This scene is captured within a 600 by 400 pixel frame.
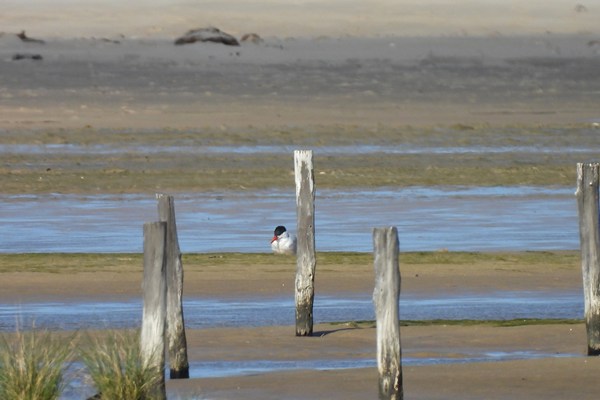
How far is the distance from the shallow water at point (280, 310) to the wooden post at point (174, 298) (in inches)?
92.3

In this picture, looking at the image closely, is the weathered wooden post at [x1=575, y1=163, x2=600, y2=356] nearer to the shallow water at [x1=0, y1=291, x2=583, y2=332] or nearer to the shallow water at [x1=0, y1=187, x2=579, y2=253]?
Result: the shallow water at [x1=0, y1=291, x2=583, y2=332]

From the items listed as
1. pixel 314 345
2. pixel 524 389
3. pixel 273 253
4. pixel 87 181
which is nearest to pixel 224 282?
pixel 273 253

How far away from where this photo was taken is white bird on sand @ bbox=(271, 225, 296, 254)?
17984 millimetres

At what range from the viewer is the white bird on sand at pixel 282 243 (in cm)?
1798

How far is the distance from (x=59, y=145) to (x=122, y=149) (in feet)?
4.86

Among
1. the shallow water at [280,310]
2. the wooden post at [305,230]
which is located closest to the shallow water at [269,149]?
the shallow water at [280,310]

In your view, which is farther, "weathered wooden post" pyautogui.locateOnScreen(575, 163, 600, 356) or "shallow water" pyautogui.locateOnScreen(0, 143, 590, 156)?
"shallow water" pyautogui.locateOnScreen(0, 143, 590, 156)

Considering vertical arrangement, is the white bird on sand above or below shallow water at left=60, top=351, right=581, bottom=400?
above

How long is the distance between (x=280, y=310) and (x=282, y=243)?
2.78 m

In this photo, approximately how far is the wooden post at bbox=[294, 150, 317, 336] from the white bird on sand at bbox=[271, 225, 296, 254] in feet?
15.2

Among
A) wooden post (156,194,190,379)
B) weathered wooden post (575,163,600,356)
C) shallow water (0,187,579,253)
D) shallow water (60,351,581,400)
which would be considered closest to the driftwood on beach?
shallow water (0,187,579,253)

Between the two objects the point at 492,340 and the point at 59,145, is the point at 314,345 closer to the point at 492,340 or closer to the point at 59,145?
the point at 492,340

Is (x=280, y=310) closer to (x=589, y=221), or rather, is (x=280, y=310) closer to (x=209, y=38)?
(x=589, y=221)

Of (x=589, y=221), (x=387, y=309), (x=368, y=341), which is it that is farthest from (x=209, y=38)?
(x=387, y=309)
